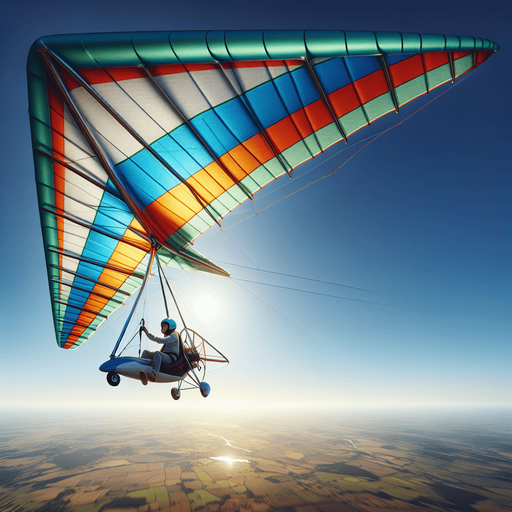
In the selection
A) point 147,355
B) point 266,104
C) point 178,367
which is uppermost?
point 266,104

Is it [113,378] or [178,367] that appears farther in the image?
[178,367]

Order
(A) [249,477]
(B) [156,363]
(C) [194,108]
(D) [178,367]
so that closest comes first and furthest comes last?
(C) [194,108] < (B) [156,363] < (D) [178,367] < (A) [249,477]

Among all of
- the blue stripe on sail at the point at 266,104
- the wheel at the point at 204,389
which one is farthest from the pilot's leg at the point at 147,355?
the blue stripe on sail at the point at 266,104

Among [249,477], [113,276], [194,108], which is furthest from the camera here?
[249,477]

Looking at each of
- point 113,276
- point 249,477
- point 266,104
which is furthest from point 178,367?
point 249,477

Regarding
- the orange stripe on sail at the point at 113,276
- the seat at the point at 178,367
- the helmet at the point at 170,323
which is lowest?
the seat at the point at 178,367

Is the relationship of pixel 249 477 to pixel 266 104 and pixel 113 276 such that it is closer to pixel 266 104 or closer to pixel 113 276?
pixel 113 276

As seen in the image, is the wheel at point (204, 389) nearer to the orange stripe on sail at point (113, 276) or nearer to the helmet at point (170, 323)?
the helmet at point (170, 323)
